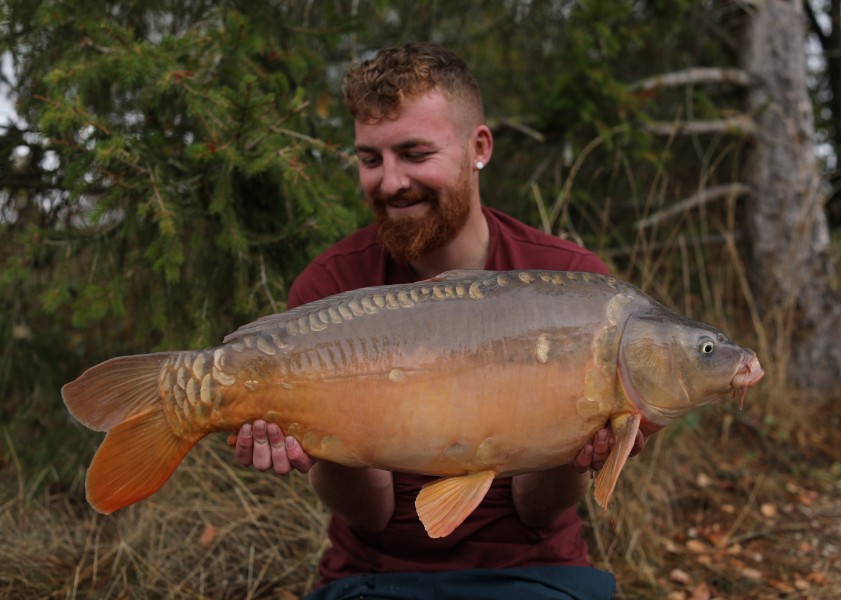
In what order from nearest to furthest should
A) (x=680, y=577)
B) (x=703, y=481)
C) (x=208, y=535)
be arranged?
(x=208, y=535), (x=680, y=577), (x=703, y=481)

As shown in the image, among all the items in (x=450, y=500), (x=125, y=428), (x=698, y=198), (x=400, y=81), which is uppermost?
(x=400, y=81)

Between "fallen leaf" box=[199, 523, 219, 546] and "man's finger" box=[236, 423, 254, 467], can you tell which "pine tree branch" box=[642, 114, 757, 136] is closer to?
"fallen leaf" box=[199, 523, 219, 546]

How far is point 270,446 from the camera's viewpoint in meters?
1.58

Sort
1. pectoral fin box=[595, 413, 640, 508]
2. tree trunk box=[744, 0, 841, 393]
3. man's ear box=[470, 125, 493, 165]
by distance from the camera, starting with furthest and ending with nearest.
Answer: tree trunk box=[744, 0, 841, 393] < man's ear box=[470, 125, 493, 165] < pectoral fin box=[595, 413, 640, 508]

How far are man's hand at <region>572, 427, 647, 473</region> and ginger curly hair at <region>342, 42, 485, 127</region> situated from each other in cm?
89

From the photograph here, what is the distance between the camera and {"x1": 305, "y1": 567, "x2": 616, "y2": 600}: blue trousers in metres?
1.80

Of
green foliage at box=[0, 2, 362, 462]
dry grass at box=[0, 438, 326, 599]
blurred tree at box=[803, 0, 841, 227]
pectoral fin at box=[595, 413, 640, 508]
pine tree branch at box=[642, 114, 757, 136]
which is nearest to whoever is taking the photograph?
pectoral fin at box=[595, 413, 640, 508]

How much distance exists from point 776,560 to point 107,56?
2783mm

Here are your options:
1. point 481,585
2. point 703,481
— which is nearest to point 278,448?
point 481,585

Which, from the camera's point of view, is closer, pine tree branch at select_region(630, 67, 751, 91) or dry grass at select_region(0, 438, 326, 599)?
dry grass at select_region(0, 438, 326, 599)

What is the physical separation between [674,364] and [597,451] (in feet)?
0.70

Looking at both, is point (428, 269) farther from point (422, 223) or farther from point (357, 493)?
point (357, 493)

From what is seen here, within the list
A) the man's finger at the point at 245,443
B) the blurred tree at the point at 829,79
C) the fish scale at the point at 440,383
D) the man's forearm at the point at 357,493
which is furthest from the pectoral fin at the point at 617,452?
the blurred tree at the point at 829,79

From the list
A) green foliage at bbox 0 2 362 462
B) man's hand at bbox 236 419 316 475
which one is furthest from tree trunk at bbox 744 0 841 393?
man's hand at bbox 236 419 316 475
